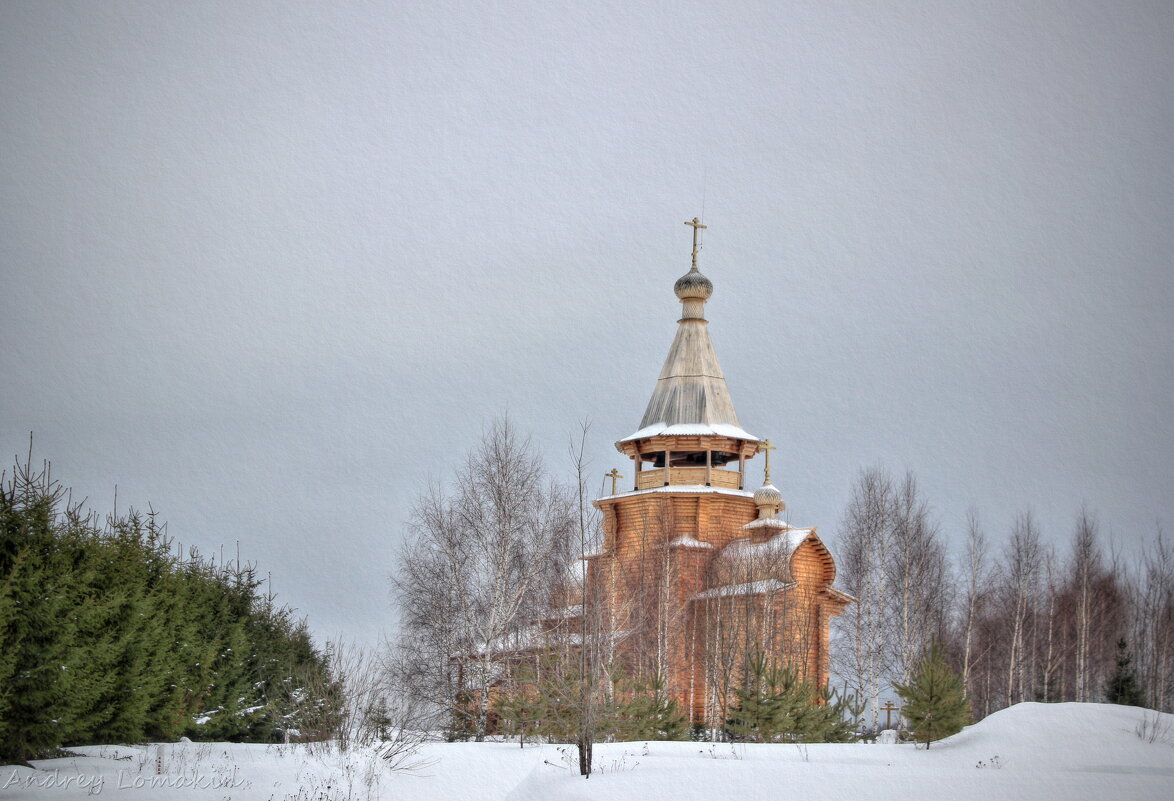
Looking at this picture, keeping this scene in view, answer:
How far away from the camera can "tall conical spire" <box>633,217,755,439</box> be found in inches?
1558

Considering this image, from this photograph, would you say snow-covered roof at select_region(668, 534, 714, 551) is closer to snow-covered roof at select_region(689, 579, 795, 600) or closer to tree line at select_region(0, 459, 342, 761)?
snow-covered roof at select_region(689, 579, 795, 600)

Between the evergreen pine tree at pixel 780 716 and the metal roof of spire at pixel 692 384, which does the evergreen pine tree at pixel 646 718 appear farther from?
the metal roof of spire at pixel 692 384

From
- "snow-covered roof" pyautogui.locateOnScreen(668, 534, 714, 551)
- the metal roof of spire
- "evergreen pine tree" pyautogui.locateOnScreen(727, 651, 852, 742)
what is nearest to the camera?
"evergreen pine tree" pyautogui.locateOnScreen(727, 651, 852, 742)

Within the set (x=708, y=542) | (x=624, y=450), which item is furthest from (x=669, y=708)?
(x=624, y=450)

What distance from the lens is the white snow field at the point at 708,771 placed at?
15023 millimetres

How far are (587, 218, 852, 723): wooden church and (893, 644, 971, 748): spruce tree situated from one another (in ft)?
34.5

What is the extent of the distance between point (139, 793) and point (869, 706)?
2294 cm

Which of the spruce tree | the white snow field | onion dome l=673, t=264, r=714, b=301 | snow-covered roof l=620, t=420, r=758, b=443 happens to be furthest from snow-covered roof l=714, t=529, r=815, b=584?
the white snow field

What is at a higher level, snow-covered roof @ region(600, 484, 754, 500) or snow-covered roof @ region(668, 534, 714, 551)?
snow-covered roof @ region(600, 484, 754, 500)

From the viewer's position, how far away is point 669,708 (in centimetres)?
2312

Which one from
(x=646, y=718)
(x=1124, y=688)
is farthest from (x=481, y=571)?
(x=1124, y=688)

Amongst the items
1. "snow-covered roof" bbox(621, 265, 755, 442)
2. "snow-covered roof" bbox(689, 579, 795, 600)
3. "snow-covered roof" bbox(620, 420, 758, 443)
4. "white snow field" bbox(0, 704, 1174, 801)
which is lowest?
"white snow field" bbox(0, 704, 1174, 801)

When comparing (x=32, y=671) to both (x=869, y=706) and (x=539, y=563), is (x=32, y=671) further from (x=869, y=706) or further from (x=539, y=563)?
(x=869, y=706)

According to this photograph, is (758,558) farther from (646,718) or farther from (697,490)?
(646,718)
